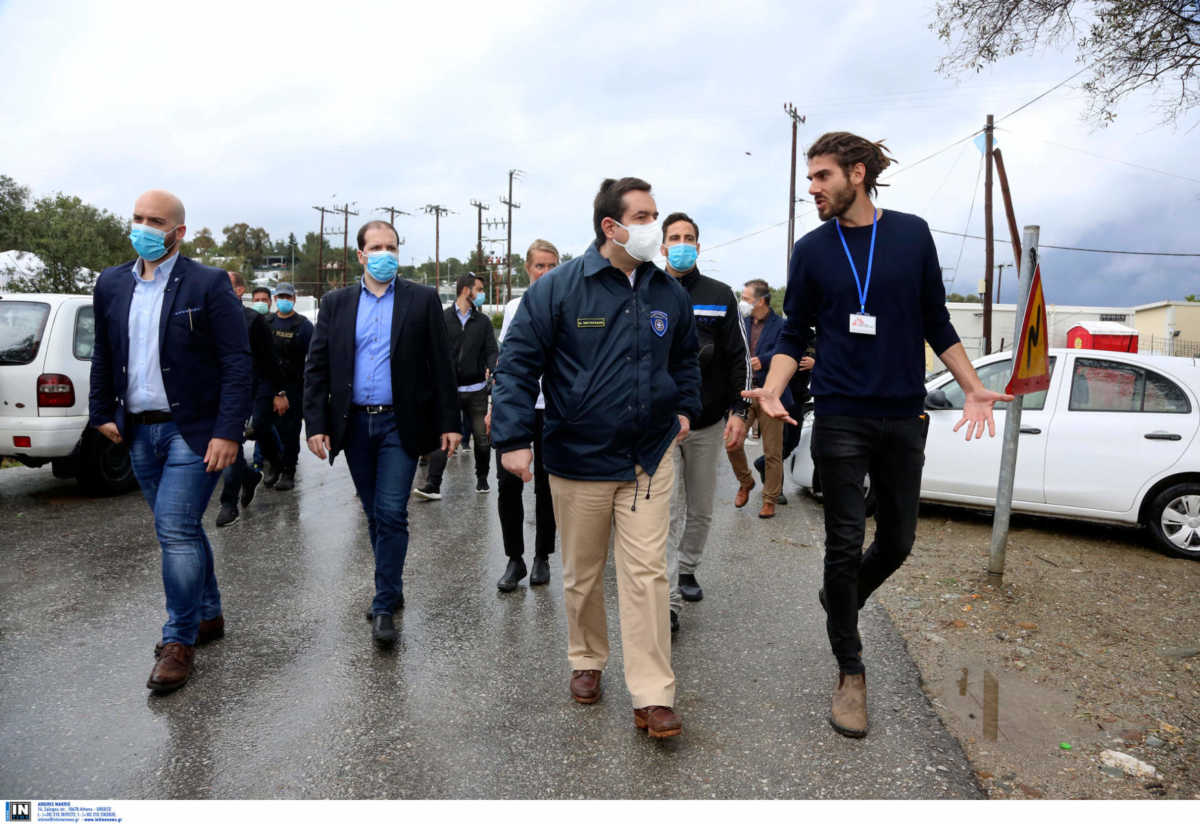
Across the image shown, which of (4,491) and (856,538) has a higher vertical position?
(856,538)

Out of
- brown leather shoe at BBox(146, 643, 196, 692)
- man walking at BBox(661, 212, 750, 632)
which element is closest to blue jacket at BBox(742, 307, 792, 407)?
man walking at BBox(661, 212, 750, 632)

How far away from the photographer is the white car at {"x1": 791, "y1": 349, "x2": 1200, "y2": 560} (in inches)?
239

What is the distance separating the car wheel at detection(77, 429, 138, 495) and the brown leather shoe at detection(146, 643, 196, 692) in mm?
4501

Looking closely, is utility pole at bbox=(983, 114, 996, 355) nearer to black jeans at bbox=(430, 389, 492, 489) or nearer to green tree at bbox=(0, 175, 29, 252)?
black jeans at bbox=(430, 389, 492, 489)

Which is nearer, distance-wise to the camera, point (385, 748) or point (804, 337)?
point (385, 748)

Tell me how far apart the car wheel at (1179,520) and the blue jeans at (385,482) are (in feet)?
17.7

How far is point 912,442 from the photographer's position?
129 inches

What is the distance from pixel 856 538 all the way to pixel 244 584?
3.68 metres

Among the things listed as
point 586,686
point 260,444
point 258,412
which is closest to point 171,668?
point 586,686

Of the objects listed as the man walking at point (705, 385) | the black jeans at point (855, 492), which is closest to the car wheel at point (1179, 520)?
the man walking at point (705, 385)

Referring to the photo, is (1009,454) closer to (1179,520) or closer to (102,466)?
(1179,520)
